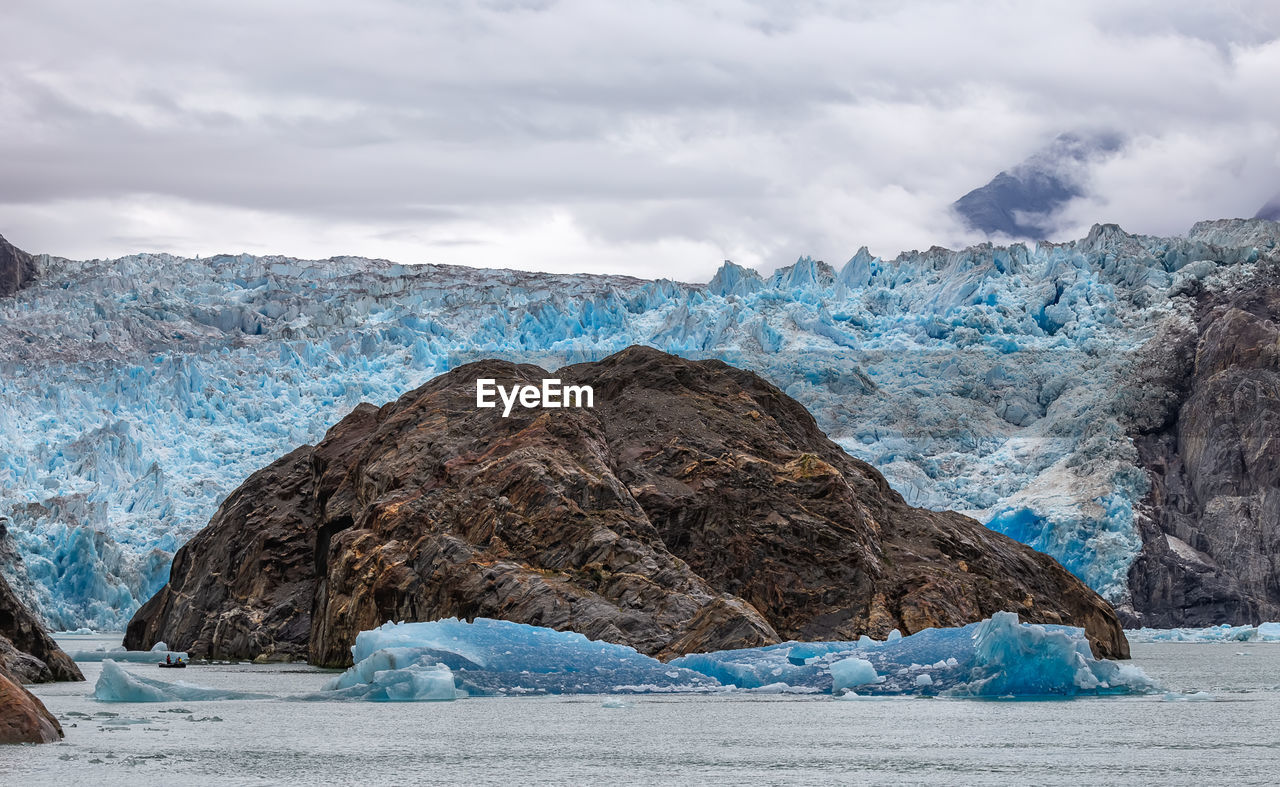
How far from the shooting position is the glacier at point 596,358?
94938mm

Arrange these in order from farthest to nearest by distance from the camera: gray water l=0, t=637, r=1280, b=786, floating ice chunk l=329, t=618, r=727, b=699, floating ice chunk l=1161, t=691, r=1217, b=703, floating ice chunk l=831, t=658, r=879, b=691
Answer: floating ice chunk l=329, t=618, r=727, b=699, floating ice chunk l=831, t=658, r=879, b=691, floating ice chunk l=1161, t=691, r=1217, b=703, gray water l=0, t=637, r=1280, b=786

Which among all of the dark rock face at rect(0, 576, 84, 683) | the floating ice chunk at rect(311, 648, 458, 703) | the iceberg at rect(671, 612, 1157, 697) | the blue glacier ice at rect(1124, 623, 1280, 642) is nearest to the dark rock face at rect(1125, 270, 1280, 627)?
the blue glacier ice at rect(1124, 623, 1280, 642)

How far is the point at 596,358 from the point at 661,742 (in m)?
77.0

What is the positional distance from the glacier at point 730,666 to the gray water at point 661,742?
947 mm

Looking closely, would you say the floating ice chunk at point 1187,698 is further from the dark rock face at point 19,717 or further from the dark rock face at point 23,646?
the dark rock face at point 23,646

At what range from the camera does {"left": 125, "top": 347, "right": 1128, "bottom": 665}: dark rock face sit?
172ft

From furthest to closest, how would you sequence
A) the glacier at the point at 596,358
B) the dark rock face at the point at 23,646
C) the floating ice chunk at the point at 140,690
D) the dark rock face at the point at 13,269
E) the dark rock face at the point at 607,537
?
the dark rock face at the point at 13,269 → the glacier at the point at 596,358 → the dark rock face at the point at 607,537 → the dark rock face at the point at 23,646 → the floating ice chunk at the point at 140,690

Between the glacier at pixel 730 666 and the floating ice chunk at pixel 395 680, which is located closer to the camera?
the glacier at pixel 730 666

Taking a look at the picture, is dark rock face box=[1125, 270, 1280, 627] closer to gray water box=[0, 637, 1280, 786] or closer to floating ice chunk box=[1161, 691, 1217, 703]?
floating ice chunk box=[1161, 691, 1217, 703]

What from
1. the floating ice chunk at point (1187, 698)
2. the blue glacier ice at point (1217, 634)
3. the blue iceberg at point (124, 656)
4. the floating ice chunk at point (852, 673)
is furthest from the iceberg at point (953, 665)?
the blue glacier ice at point (1217, 634)

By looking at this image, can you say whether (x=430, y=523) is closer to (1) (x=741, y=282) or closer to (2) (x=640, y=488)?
(2) (x=640, y=488)

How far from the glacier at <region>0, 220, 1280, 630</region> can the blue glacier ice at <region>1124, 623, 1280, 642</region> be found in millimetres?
3634

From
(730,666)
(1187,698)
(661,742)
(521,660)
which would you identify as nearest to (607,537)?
(521,660)

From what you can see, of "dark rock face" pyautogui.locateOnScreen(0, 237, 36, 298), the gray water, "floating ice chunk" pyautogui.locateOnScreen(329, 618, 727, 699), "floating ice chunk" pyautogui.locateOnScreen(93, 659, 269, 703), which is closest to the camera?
the gray water
